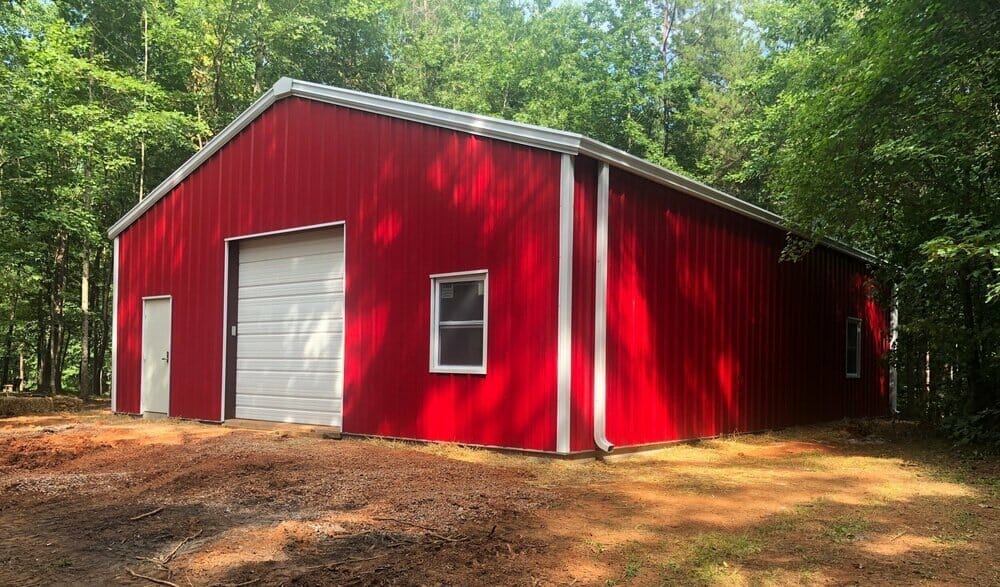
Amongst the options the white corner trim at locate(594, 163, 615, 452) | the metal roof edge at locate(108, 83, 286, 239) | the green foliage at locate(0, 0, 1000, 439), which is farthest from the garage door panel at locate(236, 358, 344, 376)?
the green foliage at locate(0, 0, 1000, 439)

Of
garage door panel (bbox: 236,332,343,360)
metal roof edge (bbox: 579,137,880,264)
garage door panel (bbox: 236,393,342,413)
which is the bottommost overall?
garage door panel (bbox: 236,393,342,413)

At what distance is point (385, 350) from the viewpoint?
905 centimetres

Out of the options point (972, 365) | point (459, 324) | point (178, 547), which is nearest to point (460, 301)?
point (459, 324)

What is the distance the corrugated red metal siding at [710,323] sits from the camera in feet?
27.3

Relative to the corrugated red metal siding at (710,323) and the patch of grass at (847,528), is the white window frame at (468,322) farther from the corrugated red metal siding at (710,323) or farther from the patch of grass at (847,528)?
the patch of grass at (847,528)

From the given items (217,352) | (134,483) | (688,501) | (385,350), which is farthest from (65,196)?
(688,501)

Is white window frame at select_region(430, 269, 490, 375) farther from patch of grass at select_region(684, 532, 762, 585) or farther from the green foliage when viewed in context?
the green foliage

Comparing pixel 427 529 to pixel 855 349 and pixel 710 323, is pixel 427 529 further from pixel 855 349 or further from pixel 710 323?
pixel 855 349

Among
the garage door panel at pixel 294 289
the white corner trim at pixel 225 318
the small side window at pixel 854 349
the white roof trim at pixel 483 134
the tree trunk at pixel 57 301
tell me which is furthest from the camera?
the tree trunk at pixel 57 301

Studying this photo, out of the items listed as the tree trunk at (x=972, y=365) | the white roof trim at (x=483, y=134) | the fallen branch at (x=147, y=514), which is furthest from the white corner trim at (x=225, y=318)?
the tree trunk at (x=972, y=365)

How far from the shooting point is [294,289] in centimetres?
1055

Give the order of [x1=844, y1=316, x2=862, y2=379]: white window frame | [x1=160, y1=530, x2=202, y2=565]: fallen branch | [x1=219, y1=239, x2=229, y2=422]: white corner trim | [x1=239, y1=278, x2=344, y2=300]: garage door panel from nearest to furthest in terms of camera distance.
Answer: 1. [x1=160, y1=530, x2=202, y2=565]: fallen branch
2. [x1=239, y1=278, x2=344, y2=300]: garage door panel
3. [x1=219, y1=239, x2=229, y2=422]: white corner trim
4. [x1=844, y1=316, x2=862, y2=379]: white window frame

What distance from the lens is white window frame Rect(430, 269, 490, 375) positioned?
809 cm

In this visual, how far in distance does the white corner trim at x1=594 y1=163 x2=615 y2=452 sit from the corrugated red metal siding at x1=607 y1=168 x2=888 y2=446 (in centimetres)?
15
